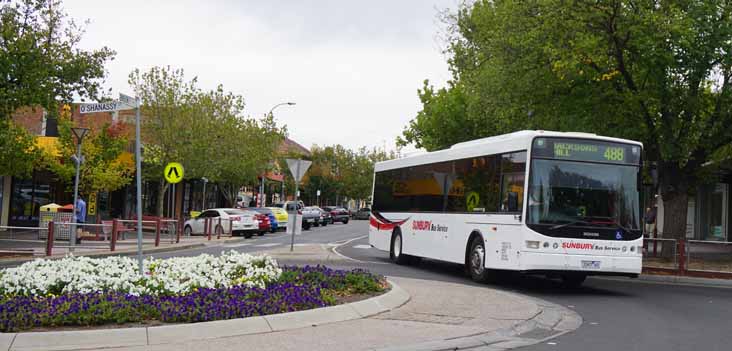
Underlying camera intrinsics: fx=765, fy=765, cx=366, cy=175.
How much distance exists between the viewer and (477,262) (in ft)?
53.1

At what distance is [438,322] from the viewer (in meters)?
9.84

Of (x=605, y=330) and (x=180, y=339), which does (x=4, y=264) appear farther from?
(x=605, y=330)

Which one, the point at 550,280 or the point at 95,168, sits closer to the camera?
the point at 550,280

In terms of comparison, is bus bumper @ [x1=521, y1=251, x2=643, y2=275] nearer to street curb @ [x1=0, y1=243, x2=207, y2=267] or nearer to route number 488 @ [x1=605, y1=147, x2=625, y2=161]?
route number 488 @ [x1=605, y1=147, x2=625, y2=161]

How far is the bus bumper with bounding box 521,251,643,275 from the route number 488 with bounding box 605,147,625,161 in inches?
75.1

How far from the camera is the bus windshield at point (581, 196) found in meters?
14.3

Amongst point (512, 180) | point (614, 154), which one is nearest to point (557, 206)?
point (512, 180)

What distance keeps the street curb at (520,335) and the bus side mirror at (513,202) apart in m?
2.97

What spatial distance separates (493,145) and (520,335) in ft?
23.4

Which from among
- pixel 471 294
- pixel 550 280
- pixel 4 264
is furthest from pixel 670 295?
pixel 4 264

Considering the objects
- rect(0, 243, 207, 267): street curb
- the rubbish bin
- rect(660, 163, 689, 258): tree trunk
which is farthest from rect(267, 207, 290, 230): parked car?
rect(660, 163, 689, 258): tree trunk

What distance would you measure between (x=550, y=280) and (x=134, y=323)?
39.5ft

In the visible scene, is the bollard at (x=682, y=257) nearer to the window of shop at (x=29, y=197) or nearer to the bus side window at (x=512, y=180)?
the bus side window at (x=512, y=180)

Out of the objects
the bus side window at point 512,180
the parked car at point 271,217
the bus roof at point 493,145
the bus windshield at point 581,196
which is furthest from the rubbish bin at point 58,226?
the parked car at point 271,217
